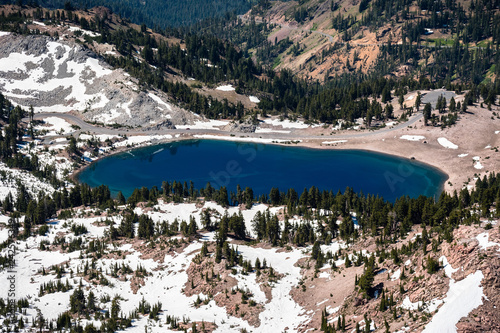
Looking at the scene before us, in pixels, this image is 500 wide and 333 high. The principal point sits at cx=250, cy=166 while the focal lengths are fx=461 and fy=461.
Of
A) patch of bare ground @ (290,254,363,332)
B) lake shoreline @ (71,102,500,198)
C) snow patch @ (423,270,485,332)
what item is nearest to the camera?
snow patch @ (423,270,485,332)

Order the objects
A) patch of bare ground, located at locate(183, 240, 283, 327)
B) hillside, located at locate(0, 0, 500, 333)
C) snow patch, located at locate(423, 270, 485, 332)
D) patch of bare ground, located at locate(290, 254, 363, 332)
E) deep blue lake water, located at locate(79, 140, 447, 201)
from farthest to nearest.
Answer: deep blue lake water, located at locate(79, 140, 447, 201) → patch of bare ground, located at locate(183, 240, 283, 327) → patch of bare ground, located at locate(290, 254, 363, 332) → hillside, located at locate(0, 0, 500, 333) → snow patch, located at locate(423, 270, 485, 332)

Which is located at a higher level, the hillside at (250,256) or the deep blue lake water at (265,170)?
the hillside at (250,256)

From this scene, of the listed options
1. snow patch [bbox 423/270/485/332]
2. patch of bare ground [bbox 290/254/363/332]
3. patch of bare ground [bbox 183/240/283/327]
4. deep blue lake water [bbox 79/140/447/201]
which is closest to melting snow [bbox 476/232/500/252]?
snow patch [bbox 423/270/485/332]

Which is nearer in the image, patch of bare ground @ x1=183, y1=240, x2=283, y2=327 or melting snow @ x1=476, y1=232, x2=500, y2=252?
melting snow @ x1=476, y1=232, x2=500, y2=252

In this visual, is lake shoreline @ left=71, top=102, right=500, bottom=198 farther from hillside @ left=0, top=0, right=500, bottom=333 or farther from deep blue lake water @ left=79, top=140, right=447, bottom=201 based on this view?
deep blue lake water @ left=79, top=140, right=447, bottom=201

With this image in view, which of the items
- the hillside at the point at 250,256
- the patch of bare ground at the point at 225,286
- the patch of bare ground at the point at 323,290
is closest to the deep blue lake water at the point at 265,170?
the hillside at the point at 250,256

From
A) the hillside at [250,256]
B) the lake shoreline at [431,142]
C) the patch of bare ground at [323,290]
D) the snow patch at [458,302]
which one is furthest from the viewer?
the lake shoreline at [431,142]

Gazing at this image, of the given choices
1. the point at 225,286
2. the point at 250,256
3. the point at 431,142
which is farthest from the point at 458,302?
the point at 431,142

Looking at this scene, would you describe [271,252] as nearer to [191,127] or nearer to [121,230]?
[121,230]

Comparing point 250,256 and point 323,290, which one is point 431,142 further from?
point 323,290

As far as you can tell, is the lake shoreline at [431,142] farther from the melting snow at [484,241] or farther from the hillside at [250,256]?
the melting snow at [484,241]
